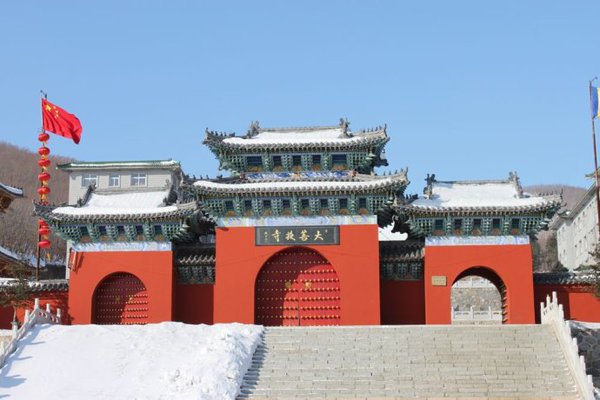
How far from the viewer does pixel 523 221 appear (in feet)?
101

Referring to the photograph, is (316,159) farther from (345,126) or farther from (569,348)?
(569,348)

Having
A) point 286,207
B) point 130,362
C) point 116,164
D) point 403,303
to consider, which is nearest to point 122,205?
point 286,207

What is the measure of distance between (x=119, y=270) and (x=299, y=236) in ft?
22.4

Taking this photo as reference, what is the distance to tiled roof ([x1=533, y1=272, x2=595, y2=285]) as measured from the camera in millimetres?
30828

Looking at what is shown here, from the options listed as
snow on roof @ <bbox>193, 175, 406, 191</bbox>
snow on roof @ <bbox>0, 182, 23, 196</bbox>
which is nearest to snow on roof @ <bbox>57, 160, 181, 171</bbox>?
snow on roof @ <bbox>0, 182, 23, 196</bbox>

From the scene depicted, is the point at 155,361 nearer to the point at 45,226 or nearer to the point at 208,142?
the point at 208,142

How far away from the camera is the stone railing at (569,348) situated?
2139 cm

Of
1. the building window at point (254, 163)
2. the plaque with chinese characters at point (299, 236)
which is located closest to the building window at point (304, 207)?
the plaque with chinese characters at point (299, 236)

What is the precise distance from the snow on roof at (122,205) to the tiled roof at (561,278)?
13524mm

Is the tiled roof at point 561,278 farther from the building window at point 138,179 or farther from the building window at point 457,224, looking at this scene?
the building window at point 138,179

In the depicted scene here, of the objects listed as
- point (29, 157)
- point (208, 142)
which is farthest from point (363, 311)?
point (29, 157)

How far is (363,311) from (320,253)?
101 inches

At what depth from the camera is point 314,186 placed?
3066cm

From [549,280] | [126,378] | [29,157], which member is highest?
[29,157]
